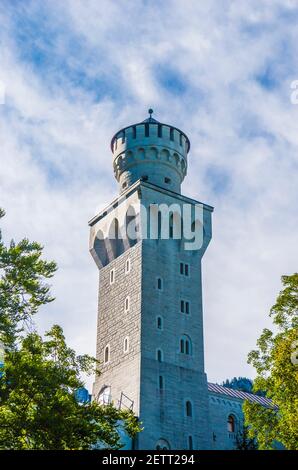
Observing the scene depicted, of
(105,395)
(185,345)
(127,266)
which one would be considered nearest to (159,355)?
(185,345)

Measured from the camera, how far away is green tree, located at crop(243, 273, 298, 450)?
2819 centimetres

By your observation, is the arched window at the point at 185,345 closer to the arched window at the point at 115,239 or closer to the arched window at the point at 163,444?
the arched window at the point at 163,444

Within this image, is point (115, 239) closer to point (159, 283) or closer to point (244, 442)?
point (159, 283)

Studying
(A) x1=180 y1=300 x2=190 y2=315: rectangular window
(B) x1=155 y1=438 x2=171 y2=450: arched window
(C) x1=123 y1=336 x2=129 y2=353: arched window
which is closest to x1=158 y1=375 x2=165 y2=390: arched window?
(C) x1=123 y1=336 x2=129 y2=353: arched window

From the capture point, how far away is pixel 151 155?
5409 cm

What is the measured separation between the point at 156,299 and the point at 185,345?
376 centimetres

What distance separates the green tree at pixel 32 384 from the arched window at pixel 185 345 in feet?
68.7

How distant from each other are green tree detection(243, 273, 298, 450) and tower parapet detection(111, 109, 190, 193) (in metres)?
24.2

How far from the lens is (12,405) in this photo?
78.7 feet

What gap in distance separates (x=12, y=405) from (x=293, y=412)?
11.1m

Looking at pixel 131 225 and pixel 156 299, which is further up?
pixel 131 225
